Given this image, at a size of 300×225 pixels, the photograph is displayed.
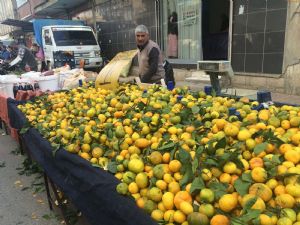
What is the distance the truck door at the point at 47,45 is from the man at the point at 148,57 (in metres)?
11.1

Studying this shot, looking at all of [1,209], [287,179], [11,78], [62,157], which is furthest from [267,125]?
[11,78]

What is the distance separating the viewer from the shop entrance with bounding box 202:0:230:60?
11914mm

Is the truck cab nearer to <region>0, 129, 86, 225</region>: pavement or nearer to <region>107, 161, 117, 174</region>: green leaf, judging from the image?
<region>0, 129, 86, 225</region>: pavement

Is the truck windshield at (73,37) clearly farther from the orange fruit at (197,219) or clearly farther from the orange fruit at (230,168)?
the orange fruit at (197,219)

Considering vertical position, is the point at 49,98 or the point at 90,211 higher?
the point at 49,98

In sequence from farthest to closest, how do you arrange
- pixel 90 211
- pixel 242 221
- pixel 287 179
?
pixel 90 211, pixel 287 179, pixel 242 221

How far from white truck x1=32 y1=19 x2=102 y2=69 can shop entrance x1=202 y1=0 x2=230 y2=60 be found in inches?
257

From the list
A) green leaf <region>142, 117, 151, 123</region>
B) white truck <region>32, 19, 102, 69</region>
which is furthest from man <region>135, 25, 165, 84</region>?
white truck <region>32, 19, 102, 69</region>

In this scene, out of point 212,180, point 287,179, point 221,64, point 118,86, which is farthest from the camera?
point 221,64

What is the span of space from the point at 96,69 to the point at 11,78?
35.7 ft

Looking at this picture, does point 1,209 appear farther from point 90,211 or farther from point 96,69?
point 96,69

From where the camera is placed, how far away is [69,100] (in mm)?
4469

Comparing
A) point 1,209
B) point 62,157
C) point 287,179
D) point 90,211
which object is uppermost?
point 287,179

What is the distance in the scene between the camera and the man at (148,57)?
16.8 ft
